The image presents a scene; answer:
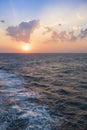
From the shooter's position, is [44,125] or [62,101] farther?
[62,101]

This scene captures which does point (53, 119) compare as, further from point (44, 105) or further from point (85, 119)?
point (44, 105)

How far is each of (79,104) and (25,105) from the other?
3.74 metres

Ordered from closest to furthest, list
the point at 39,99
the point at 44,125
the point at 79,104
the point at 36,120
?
the point at 44,125
the point at 36,120
the point at 79,104
the point at 39,99

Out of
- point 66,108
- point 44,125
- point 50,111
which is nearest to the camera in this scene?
point 44,125

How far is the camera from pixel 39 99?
43.6 feet

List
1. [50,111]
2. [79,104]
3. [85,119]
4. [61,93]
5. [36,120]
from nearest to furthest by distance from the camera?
1. [36,120]
2. [85,119]
3. [50,111]
4. [79,104]
5. [61,93]

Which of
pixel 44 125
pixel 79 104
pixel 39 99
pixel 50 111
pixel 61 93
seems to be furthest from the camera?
pixel 61 93

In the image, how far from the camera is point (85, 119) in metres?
9.74

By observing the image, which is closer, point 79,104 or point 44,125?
point 44,125

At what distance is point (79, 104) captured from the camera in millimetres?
12422

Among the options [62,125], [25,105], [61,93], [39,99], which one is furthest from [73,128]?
[61,93]

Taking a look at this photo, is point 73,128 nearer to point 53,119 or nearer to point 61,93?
point 53,119

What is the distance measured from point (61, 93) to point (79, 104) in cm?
337

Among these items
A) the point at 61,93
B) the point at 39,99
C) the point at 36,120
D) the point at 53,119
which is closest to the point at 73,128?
the point at 53,119
